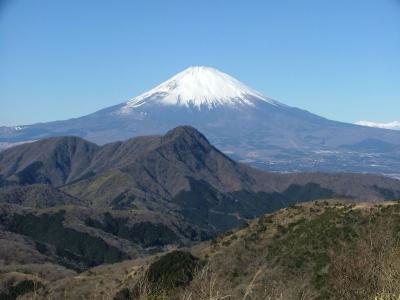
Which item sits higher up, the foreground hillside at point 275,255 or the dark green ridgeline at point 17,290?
the foreground hillside at point 275,255

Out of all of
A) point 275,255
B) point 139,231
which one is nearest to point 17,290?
point 275,255

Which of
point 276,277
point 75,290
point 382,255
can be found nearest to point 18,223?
point 75,290

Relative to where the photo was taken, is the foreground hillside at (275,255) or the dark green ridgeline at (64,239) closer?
the foreground hillside at (275,255)

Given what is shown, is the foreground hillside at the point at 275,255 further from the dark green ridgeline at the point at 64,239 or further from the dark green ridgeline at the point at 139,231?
Result: the dark green ridgeline at the point at 139,231

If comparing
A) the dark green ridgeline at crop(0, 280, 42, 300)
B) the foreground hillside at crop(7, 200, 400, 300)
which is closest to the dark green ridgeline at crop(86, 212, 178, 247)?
the dark green ridgeline at crop(0, 280, 42, 300)

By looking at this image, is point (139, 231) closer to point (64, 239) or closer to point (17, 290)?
point (64, 239)

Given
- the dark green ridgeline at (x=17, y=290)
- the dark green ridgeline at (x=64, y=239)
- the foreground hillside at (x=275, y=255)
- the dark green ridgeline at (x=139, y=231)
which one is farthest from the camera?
the dark green ridgeline at (x=139, y=231)

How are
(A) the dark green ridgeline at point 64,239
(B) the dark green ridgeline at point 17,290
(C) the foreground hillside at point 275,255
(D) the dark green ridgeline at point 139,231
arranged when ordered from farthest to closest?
(D) the dark green ridgeline at point 139,231 < (A) the dark green ridgeline at point 64,239 < (B) the dark green ridgeline at point 17,290 < (C) the foreground hillside at point 275,255

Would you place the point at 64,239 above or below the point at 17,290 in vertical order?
below

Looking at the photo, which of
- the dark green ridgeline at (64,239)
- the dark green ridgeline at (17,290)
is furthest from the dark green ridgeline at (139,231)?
the dark green ridgeline at (17,290)

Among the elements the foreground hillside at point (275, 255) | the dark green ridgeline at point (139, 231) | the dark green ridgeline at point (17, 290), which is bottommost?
the dark green ridgeline at point (139, 231)

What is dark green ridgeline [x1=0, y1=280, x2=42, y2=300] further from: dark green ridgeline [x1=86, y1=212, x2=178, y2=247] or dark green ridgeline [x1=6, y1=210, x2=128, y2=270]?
dark green ridgeline [x1=86, y1=212, x2=178, y2=247]

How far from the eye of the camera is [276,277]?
104 feet

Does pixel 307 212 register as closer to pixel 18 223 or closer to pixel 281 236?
pixel 281 236
